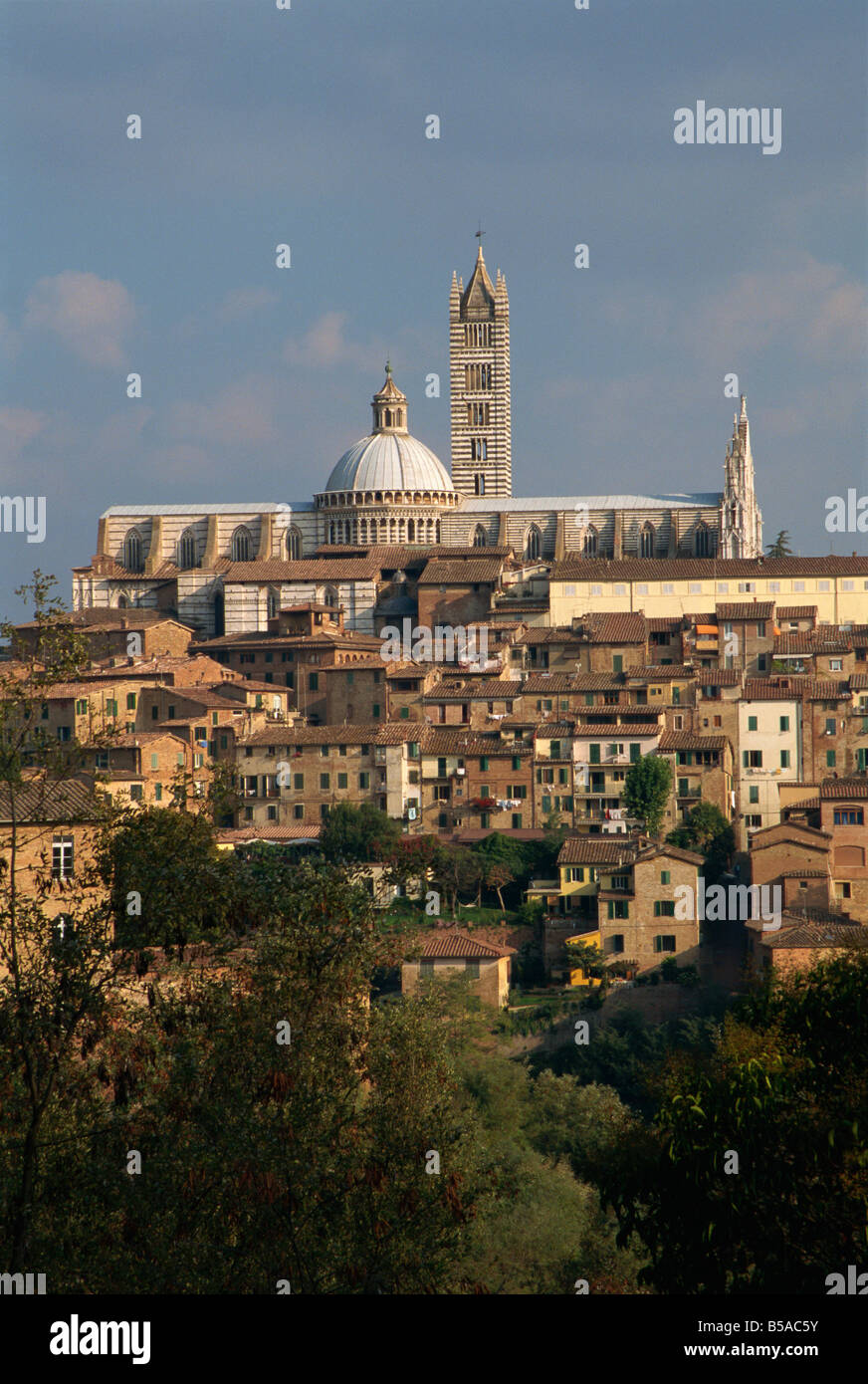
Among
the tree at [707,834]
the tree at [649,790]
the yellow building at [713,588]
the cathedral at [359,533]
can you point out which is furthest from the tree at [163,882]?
the cathedral at [359,533]

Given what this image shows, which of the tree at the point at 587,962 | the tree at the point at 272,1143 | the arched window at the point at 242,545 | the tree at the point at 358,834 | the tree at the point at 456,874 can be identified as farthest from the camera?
the arched window at the point at 242,545

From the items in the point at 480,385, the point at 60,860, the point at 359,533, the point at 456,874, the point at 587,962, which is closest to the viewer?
the point at 60,860

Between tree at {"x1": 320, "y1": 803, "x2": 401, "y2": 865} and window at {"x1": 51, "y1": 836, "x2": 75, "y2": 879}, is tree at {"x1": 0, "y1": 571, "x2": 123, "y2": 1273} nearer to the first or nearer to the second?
window at {"x1": 51, "y1": 836, "x2": 75, "y2": 879}

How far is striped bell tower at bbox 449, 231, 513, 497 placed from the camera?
295ft

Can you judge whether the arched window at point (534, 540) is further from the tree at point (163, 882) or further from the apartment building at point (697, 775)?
Answer: the tree at point (163, 882)

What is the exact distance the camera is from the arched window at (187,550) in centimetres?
8050

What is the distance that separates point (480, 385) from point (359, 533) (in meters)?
17.6

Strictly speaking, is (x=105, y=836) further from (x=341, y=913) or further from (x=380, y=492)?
(x=380, y=492)

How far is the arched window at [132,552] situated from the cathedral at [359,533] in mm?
59

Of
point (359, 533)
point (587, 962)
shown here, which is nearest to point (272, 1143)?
point (587, 962)

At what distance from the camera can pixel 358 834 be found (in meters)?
48.2

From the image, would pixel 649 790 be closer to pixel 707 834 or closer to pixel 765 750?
pixel 707 834
